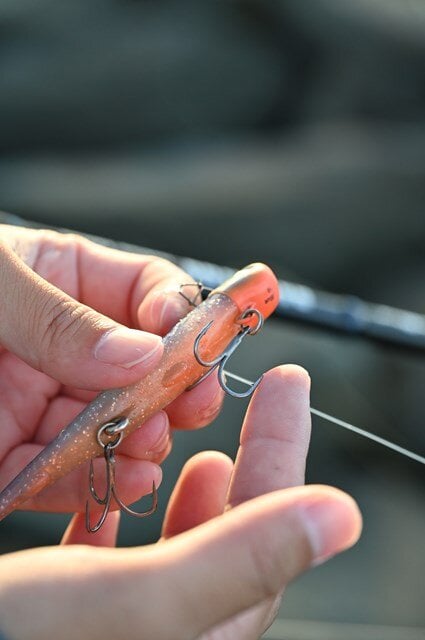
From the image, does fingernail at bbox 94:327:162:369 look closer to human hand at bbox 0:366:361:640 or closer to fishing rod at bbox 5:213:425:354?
human hand at bbox 0:366:361:640

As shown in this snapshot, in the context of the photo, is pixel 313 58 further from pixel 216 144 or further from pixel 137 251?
pixel 137 251

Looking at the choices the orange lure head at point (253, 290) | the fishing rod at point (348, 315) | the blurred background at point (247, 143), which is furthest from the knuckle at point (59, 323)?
the fishing rod at point (348, 315)

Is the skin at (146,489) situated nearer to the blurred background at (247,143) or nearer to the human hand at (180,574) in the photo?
the human hand at (180,574)

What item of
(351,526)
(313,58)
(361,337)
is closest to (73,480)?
(351,526)

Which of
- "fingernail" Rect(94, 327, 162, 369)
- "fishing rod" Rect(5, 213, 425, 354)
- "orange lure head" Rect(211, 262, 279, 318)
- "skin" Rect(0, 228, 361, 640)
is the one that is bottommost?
"fishing rod" Rect(5, 213, 425, 354)

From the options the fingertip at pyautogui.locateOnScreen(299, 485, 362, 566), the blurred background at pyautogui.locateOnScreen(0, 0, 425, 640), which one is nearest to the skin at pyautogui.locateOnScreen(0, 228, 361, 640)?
the fingertip at pyautogui.locateOnScreen(299, 485, 362, 566)

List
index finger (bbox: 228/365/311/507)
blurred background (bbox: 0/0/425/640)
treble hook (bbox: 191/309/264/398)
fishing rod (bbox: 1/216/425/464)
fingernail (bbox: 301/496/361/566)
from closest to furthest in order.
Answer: fingernail (bbox: 301/496/361/566) < index finger (bbox: 228/365/311/507) < treble hook (bbox: 191/309/264/398) < fishing rod (bbox: 1/216/425/464) < blurred background (bbox: 0/0/425/640)

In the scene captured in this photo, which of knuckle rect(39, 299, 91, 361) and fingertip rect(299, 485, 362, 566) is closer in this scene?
fingertip rect(299, 485, 362, 566)
